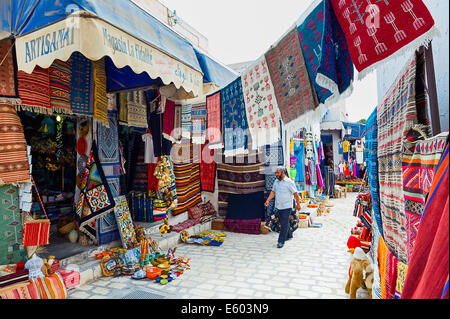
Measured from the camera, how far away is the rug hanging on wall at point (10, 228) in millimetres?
3551

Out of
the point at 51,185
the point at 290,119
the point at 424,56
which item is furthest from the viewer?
the point at 51,185

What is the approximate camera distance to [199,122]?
4898 mm

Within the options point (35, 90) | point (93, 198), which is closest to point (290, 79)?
point (35, 90)

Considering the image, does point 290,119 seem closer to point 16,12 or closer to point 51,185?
point 16,12

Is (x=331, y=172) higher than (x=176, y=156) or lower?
lower

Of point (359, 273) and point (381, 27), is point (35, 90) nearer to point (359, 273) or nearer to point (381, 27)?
point (381, 27)

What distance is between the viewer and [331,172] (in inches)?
501

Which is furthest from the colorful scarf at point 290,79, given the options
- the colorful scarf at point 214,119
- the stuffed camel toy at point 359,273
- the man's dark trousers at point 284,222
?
the man's dark trousers at point 284,222

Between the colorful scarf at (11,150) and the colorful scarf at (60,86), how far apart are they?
0.55 meters

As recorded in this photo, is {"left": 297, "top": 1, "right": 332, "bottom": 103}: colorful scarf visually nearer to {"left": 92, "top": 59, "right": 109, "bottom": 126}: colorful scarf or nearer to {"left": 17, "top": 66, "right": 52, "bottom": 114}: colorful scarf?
{"left": 92, "top": 59, "right": 109, "bottom": 126}: colorful scarf

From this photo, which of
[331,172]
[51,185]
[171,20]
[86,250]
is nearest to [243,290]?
[86,250]

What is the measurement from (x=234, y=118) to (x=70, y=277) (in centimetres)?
328

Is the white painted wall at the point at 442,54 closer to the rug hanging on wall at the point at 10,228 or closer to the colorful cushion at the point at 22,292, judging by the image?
the colorful cushion at the point at 22,292
